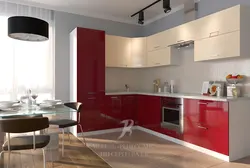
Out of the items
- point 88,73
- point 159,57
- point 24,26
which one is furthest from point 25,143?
point 159,57

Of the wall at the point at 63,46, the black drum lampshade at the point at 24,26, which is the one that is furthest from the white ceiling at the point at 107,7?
the black drum lampshade at the point at 24,26

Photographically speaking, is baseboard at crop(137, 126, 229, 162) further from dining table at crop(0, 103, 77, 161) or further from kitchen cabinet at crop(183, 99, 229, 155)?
dining table at crop(0, 103, 77, 161)

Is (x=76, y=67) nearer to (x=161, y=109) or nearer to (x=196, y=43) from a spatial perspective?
(x=161, y=109)

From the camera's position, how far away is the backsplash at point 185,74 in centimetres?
320

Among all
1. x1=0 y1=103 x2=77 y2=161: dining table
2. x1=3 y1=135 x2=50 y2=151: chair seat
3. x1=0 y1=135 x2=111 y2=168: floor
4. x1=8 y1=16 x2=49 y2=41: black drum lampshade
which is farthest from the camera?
x1=0 y1=135 x2=111 y2=168: floor

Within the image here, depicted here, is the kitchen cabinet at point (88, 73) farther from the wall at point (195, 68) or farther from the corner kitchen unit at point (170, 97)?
the wall at point (195, 68)

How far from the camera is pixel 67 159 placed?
2.84m

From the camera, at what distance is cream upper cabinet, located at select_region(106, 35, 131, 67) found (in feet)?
14.9

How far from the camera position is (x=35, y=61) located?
4145 millimetres

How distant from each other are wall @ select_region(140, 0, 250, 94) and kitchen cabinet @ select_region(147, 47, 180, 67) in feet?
0.73

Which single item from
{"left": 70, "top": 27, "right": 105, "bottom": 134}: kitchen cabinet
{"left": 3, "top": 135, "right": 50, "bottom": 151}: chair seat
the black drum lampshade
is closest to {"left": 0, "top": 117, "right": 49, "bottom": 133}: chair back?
{"left": 3, "top": 135, "right": 50, "bottom": 151}: chair seat

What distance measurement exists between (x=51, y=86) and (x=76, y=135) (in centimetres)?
125

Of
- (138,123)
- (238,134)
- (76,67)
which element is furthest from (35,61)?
(238,134)

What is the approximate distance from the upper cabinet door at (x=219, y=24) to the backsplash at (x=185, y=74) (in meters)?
0.56
